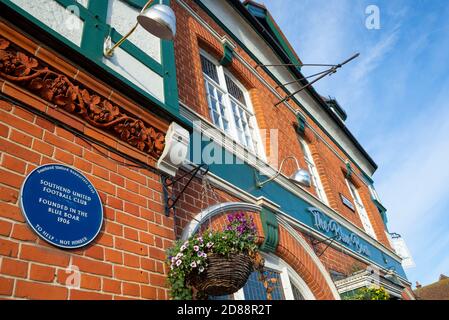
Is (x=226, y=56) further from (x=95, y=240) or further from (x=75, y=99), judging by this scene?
(x=95, y=240)

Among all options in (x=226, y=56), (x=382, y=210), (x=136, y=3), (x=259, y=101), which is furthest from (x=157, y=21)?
(x=382, y=210)

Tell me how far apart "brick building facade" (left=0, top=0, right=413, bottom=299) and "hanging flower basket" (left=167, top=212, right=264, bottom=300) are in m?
0.13

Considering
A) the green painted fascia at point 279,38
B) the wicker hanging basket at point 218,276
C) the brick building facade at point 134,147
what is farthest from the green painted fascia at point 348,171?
the wicker hanging basket at point 218,276

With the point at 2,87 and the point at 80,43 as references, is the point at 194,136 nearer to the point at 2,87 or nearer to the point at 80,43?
the point at 80,43

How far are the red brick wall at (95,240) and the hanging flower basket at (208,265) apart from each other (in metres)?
0.12

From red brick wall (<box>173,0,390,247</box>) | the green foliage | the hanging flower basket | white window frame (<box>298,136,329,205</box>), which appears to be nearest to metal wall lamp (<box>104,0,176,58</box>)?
the hanging flower basket

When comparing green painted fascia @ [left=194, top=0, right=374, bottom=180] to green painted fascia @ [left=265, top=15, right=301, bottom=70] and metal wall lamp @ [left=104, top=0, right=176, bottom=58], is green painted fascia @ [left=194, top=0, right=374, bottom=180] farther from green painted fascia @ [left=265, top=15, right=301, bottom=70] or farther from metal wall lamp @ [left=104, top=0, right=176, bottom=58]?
metal wall lamp @ [left=104, top=0, right=176, bottom=58]

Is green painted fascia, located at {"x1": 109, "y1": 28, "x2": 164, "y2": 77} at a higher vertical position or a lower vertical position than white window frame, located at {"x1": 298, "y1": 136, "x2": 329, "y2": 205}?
lower

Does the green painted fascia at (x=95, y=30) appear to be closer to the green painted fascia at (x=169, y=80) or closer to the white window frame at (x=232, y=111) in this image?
the green painted fascia at (x=169, y=80)

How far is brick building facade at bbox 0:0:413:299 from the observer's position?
2389 millimetres

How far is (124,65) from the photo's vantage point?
356 cm

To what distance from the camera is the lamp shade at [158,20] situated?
124 inches

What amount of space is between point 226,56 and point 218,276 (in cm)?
515
